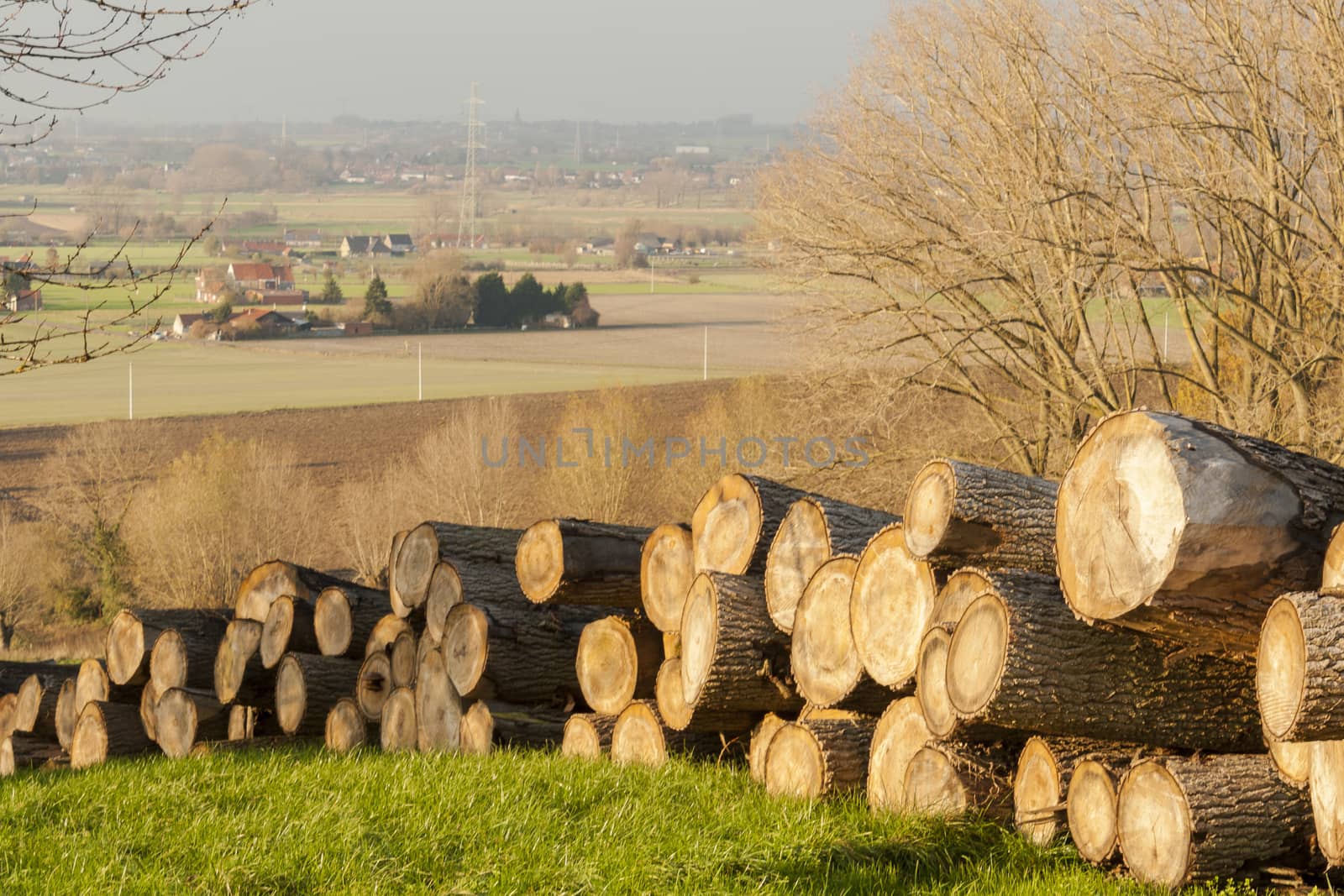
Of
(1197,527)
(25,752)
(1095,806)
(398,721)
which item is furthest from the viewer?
(25,752)

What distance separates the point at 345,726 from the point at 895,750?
3.61 m

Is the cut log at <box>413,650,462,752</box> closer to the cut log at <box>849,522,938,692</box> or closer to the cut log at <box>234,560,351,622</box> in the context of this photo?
the cut log at <box>234,560,351,622</box>

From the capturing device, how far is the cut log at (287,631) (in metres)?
7.79

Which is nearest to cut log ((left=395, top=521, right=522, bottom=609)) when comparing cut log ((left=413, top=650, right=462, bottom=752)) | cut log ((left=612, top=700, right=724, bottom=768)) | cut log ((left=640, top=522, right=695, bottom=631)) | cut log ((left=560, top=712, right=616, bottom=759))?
cut log ((left=413, top=650, right=462, bottom=752))

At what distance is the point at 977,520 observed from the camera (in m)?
4.71

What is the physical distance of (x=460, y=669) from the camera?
678 centimetres

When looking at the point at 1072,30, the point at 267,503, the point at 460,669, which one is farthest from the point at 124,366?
the point at 460,669

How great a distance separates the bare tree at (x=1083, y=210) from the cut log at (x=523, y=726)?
34.2 ft

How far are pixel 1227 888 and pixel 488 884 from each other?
7.44 feet

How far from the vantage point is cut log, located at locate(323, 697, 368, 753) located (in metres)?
7.39

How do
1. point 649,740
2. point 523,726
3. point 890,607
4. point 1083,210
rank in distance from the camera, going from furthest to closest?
point 1083,210 → point 523,726 → point 649,740 → point 890,607

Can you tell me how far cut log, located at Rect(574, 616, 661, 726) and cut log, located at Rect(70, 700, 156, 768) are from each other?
3.57m

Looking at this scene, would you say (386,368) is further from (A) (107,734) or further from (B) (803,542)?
(B) (803,542)

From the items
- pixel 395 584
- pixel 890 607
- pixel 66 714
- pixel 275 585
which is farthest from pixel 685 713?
pixel 66 714
